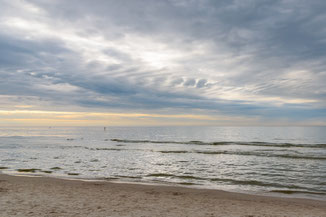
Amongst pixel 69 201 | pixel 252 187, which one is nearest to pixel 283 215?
pixel 252 187

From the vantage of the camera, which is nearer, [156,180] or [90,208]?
[90,208]

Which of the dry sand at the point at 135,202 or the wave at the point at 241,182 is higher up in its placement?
the dry sand at the point at 135,202

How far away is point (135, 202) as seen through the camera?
11.6 m

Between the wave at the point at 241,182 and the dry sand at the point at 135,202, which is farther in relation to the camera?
the wave at the point at 241,182

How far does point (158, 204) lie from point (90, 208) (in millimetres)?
3252

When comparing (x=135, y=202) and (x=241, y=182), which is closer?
Result: (x=135, y=202)

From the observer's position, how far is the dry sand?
9836 millimetres

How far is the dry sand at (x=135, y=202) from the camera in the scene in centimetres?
984

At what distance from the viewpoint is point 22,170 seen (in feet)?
74.0

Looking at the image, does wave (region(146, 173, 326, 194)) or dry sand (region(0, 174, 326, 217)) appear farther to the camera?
wave (region(146, 173, 326, 194))

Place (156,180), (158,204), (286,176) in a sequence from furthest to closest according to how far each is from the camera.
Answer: (286,176)
(156,180)
(158,204)

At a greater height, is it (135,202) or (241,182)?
(135,202)

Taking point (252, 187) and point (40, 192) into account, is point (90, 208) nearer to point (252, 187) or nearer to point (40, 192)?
point (40, 192)

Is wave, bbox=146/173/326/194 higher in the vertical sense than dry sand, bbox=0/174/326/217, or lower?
lower
